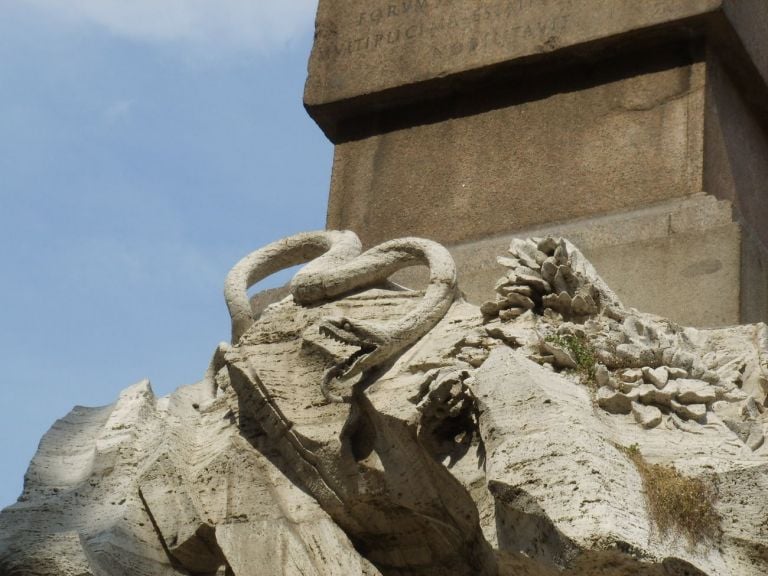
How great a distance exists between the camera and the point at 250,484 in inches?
323

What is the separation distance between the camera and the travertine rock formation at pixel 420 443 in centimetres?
657

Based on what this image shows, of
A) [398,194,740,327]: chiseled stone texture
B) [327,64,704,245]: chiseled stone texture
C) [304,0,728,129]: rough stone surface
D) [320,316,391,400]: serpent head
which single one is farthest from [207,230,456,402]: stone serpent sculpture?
[304,0,728,129]: rough stone surface

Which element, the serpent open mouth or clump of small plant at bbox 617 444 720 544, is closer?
clump of small plant at bbox 617 444 720 544

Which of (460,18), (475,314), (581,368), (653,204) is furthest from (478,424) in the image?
(460,18)

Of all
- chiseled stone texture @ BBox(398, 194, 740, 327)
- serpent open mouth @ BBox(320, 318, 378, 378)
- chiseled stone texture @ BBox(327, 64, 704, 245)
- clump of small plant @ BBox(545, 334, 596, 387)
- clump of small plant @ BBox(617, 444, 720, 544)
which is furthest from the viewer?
chiseled stone texture @ BBox(327, 64, 704, 245)

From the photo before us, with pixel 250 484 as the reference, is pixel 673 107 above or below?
above

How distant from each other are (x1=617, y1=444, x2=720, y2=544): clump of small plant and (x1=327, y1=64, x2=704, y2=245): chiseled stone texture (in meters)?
2.74

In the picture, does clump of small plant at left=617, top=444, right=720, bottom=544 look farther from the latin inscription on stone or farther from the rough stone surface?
the latin inscription on stone

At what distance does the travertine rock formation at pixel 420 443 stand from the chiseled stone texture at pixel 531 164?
2.97 feet

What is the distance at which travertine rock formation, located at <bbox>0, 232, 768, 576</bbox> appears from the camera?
6570 millimetres

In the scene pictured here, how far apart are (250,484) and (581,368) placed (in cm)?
145

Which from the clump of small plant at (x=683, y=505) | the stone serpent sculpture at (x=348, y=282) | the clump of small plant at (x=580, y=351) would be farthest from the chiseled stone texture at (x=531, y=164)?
the clump of small plant at (x=683, y=505)

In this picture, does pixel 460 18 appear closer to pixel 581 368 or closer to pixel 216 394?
pixel 216 394

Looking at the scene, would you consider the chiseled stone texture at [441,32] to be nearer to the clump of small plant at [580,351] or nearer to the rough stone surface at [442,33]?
the rough stone surface at [442,33]
